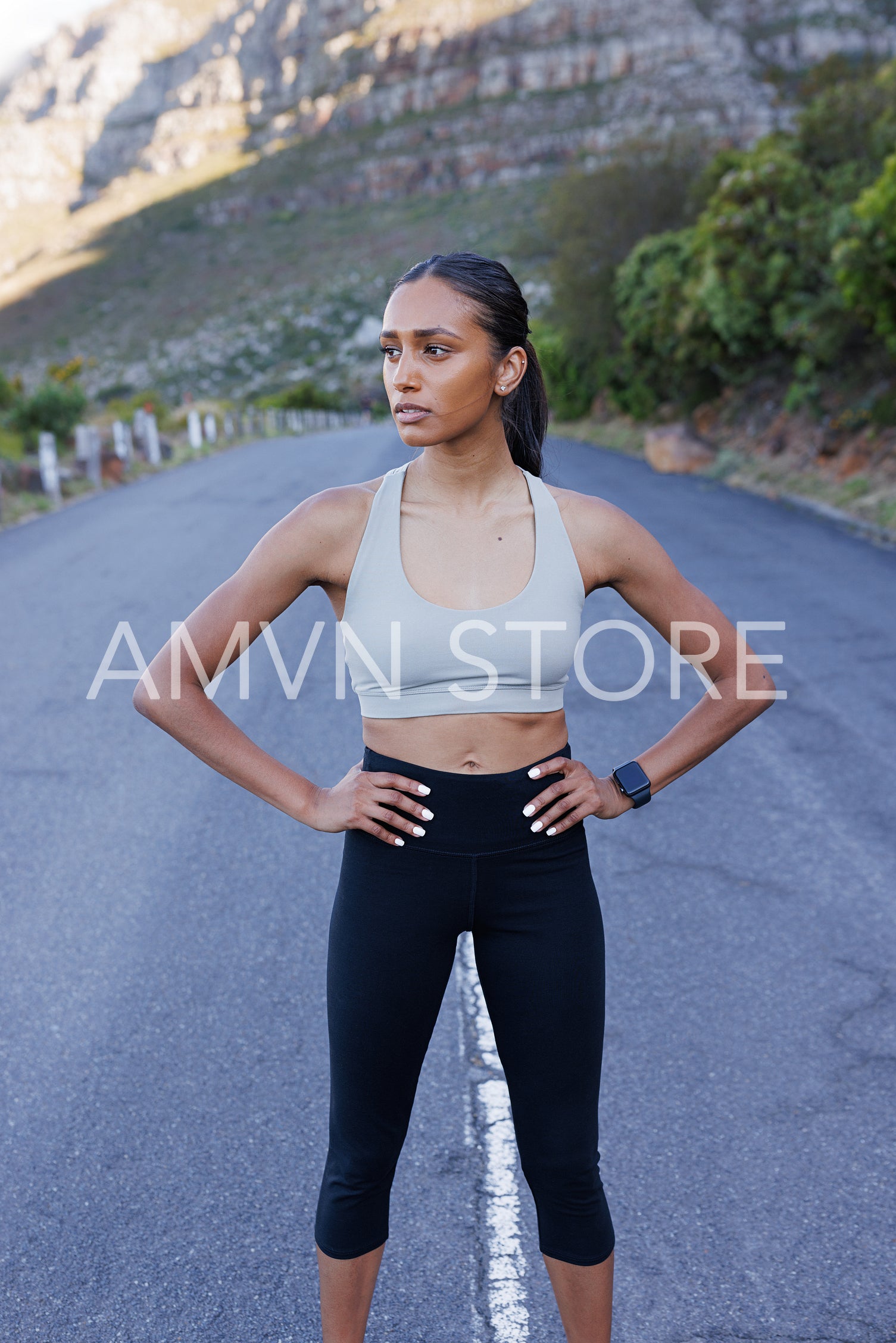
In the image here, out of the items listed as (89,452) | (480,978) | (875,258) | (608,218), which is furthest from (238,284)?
(480,978)

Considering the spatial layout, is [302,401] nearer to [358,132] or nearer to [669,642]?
[669,642]

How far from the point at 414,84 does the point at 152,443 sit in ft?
413

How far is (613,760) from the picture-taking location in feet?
18.8

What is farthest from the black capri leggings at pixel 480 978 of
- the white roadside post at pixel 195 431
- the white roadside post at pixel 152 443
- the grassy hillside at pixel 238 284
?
the grassy hillside at pixel 238 284

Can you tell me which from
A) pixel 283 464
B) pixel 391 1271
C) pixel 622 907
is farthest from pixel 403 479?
pixel 283 464

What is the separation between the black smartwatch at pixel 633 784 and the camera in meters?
2.08

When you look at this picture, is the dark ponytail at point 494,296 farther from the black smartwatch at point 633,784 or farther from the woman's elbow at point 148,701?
the woman's elbow at point 148,701

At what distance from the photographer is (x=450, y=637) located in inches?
70.5

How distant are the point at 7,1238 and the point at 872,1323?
2023 mm

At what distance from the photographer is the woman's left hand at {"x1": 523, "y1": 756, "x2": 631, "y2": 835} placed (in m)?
1.85

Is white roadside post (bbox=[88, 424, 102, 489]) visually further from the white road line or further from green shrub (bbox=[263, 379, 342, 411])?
green shrub (bbox=[263, 379, 342, 411])

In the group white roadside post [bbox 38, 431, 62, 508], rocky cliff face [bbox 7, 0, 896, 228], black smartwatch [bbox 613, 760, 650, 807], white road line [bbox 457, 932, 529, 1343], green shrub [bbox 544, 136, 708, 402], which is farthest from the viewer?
rocky cliff face [bbox 7, 0, 896, 228]

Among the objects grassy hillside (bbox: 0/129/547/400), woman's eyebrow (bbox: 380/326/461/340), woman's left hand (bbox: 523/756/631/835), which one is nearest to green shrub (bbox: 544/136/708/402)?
woman's eyebrow (bbox: 380/326/461/340)

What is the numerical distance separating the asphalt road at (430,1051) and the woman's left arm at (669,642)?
39 cm
